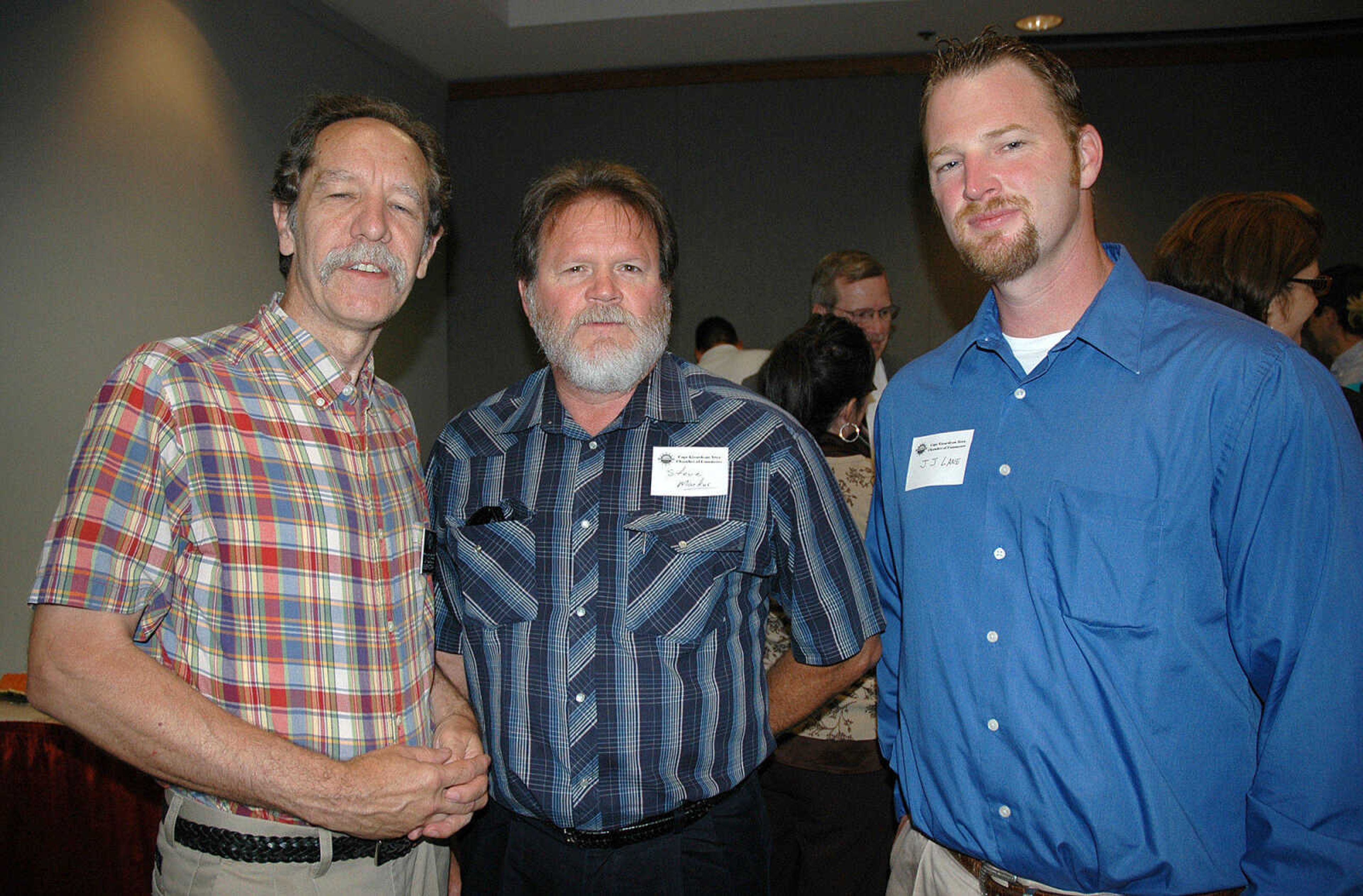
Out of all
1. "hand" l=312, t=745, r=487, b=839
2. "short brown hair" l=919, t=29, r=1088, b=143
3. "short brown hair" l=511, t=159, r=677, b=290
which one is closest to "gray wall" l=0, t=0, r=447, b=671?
"short brown hair" l=511, t=159, r=677, b=290

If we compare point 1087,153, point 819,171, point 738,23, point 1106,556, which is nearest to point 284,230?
point 1087,153

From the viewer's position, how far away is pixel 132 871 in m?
2.72

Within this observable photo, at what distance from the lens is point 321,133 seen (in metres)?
1.81

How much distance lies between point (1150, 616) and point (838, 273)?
2805 mm

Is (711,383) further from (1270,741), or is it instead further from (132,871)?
(132,871)

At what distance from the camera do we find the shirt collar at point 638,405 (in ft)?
5.99

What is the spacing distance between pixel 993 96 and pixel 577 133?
5432mm

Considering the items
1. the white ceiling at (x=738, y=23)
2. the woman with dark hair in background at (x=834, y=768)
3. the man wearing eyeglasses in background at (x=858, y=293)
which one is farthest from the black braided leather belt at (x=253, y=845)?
the white ceiling at (x=738, y=23)

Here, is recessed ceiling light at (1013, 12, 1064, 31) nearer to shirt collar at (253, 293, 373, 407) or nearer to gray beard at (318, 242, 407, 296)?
gray beard at (318, 242, 407, 296)

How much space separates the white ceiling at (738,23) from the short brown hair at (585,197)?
3650 mm

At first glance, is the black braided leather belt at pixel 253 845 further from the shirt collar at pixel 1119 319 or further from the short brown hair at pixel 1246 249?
the short brown hair at pixel 1246 249

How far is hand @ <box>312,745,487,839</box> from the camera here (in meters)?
1.38

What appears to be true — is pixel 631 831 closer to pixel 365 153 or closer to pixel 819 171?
pixel 365 153

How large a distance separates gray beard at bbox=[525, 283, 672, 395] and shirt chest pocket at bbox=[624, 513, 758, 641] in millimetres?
306
